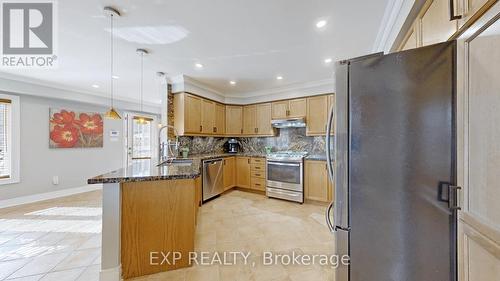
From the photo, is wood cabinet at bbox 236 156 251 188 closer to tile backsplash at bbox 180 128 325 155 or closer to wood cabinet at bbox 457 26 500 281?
tile backsplash at bbox 180 128 325 155

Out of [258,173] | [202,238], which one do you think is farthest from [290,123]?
[202,238]

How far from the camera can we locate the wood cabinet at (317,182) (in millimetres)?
3525

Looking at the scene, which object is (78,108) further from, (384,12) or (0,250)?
(384,12)

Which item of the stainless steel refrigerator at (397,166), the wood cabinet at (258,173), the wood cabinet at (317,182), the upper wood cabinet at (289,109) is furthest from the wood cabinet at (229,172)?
the stainless steel refrigerator at (397,166)

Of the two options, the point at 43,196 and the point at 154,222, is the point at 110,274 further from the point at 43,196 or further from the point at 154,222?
the point at 43,196

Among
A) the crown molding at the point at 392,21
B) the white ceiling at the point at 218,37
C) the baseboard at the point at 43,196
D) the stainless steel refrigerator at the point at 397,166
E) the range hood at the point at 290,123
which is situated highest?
the white ceiling at the point at 218,37

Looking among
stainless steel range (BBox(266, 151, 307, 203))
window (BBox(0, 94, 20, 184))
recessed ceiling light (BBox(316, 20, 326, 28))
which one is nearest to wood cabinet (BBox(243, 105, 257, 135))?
stainless steel range (BBox(266, 151, 307, 203))

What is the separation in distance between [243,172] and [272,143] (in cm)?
101

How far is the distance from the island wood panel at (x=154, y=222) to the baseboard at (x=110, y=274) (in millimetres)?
57

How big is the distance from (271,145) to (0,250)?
4.35m

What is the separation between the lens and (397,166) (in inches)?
39.4

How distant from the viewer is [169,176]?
171 centimetres

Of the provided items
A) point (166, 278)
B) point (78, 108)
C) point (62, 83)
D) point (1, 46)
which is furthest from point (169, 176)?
point (78, 108)

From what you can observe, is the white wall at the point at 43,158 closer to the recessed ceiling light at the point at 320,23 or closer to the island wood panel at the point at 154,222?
the island wood panel at the point at 154,222
